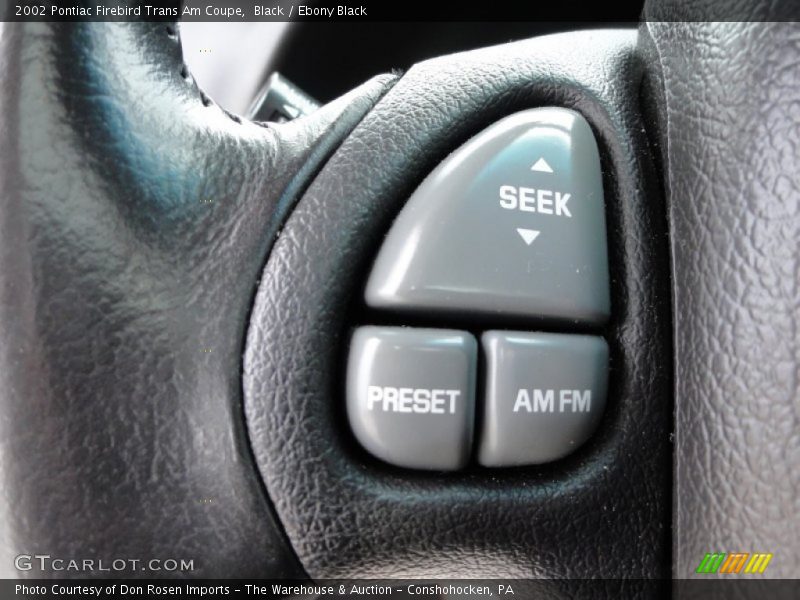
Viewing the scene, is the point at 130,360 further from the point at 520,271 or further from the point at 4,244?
the point at 520,271

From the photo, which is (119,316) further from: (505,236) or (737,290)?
(737,290)

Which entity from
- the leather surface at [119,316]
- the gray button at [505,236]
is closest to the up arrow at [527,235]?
the gray button at [505,236]

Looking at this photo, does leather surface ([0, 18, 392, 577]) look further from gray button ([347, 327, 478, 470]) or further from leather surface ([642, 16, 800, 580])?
leather surface ([642, 16, 800, 580])

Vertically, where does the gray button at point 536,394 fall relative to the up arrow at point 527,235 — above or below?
below

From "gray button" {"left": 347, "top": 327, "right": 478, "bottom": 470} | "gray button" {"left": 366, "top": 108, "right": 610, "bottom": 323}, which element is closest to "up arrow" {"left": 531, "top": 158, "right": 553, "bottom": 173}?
"gray button" {"left": 366, "top": 108, "right": 610, "bottom": 323}

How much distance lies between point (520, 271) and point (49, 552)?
295mm

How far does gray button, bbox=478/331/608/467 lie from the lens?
368 mm

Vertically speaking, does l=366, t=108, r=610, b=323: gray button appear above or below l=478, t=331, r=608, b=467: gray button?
above

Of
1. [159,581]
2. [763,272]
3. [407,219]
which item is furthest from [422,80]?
[159,581]

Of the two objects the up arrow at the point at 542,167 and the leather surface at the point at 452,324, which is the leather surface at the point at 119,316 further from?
the up arrow at the point at 542,167

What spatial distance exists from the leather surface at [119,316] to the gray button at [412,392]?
7 centimetres

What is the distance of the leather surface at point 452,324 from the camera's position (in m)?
0.36

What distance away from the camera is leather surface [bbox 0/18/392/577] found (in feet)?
1.13

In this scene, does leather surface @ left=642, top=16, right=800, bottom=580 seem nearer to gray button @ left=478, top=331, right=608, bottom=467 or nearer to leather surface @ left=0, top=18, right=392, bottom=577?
gray button @ left=478, top=331, right=608, bottom=467
